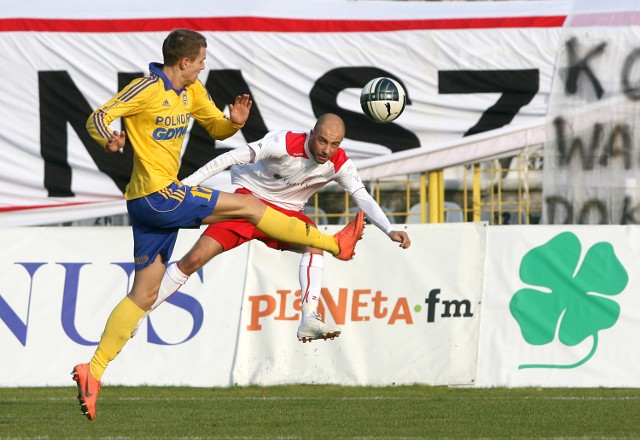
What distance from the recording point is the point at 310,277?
9133 millimetres

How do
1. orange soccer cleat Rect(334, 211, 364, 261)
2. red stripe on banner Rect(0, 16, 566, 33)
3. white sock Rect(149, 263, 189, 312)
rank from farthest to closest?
1. red stripe on banner Rect(0, 16, 566, 33)
2. white sock Rect(149, 263, 189, 312)
3. orange soccer cleat Rect(334, 211, 364, 261)

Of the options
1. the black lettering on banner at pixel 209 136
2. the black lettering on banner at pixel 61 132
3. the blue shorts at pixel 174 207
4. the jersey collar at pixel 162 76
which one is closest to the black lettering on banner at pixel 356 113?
the black lettering on banner at pixel 209 136

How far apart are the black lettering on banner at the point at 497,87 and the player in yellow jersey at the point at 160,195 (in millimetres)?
5812

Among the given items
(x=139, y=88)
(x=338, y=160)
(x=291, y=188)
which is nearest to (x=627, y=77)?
(x=338, y=160)

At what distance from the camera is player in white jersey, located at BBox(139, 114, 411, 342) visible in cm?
857

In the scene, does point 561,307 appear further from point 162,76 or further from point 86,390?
point 86,390

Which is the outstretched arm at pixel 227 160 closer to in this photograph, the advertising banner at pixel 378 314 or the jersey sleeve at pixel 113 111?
the jersey sleeve at pixel 113 111

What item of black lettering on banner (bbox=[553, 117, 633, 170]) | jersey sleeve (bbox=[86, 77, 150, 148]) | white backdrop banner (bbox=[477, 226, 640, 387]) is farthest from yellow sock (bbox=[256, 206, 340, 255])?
black lettering on banner (bbox=[553, 117, 633, 170])

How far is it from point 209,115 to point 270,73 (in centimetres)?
551

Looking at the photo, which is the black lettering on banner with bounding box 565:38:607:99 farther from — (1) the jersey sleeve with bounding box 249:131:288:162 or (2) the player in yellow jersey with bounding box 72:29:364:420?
(2) the player in yellow jersey with bounding box 72:29:364:420

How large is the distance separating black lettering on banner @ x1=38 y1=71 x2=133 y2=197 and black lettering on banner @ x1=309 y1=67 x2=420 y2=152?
218 cm

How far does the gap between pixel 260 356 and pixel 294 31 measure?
12.6 ft

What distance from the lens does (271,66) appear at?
1360 cm

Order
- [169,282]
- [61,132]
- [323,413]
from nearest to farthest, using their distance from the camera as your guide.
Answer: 1. [169,282]
2. [323,413]
3. [61,132]
